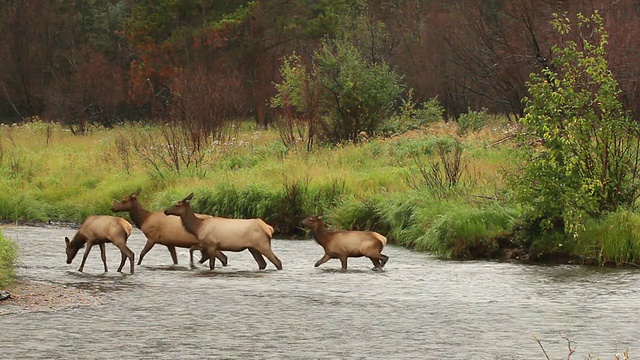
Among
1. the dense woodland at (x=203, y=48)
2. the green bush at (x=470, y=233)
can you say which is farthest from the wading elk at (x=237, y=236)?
the dense woodland at (x=203, y=48)

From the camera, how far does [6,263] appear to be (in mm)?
14258

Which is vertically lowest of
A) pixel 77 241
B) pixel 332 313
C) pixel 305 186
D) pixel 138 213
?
pixel 332 313

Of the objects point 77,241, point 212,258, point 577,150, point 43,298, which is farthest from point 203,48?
point 43,298

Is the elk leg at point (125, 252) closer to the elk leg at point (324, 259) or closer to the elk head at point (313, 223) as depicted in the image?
the elk head at point (313, 223)

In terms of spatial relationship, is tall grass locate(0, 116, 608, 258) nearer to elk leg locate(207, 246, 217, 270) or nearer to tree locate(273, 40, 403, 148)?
tree locate(273, 40, 403, 148)

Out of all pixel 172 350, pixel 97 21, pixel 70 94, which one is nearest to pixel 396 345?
pixel 172 350

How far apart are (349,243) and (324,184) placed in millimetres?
6598

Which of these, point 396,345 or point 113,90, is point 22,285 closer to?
point 396,345

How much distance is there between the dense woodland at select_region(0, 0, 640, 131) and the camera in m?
44.9

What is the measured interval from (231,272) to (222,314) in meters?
3.68

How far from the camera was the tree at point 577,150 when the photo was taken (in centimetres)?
1712

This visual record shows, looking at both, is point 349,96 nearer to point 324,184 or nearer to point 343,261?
point 324,184

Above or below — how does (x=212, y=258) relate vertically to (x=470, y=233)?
below

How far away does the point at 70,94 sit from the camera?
4712cm
